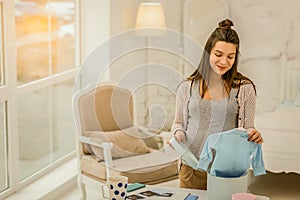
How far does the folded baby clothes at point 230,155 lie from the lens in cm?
222

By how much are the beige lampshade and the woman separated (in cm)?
167

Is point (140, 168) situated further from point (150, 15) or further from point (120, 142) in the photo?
point (150, 15)

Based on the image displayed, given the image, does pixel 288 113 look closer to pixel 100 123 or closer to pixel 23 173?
pixel 100 123

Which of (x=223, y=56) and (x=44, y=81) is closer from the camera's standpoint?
(x=223, y=56)

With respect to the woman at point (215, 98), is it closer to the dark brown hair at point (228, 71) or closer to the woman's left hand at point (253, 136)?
the dark brown hair at point (228, 71)

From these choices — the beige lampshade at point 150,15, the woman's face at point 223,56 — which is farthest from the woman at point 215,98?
the beige lampshade at point 150,15

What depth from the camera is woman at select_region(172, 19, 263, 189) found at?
2.50m

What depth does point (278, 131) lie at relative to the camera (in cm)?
315

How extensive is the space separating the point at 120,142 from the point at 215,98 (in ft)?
3.58

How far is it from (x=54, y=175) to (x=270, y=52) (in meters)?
1.99

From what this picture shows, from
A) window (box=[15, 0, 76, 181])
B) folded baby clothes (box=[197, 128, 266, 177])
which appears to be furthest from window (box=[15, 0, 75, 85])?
folded baby clothes (box=[197, 128, 266, 177])

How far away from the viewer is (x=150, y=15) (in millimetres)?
4191

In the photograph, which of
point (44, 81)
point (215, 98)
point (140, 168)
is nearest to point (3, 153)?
point (44, 81)

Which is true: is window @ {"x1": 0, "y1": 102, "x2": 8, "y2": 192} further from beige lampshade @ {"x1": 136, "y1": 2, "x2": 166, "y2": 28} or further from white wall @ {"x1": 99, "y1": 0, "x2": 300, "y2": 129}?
beige lampshade @ {"x1": 136, "y1": 2, "x2": 166, "y2": 28}
